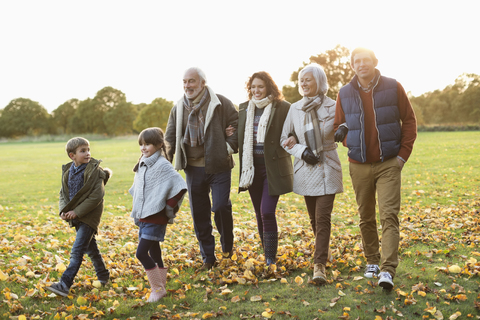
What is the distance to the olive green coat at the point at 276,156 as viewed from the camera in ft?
15.8

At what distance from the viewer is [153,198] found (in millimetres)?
4176

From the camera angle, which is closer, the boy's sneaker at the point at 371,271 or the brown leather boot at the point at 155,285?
the brown leather boot at the point at 155,285

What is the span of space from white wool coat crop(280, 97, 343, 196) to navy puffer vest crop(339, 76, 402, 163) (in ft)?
0.99

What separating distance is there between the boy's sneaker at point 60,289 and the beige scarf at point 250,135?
222 centimetres

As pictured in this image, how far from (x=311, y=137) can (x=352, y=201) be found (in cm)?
642

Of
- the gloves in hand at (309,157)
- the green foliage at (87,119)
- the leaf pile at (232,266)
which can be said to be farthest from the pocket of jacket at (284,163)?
the green foliage at (87,119)

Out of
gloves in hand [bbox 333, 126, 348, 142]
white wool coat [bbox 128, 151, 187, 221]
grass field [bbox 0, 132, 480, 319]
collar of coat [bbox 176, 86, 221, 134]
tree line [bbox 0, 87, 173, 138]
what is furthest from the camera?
tree line [bbox 0, 87, 173, 138]

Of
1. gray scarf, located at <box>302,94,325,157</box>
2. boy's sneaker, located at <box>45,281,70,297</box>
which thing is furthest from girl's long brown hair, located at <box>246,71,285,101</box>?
boy's sneaker, located at <box>45,281,70,297</box>

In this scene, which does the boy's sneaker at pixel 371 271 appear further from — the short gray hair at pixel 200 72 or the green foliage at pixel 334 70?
the green foliage at pixel 334 70

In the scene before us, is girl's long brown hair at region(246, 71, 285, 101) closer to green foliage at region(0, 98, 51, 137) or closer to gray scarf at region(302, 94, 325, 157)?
gray scarf at region(302, 94, 325, 157)

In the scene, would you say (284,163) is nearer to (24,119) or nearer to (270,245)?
(270,245)

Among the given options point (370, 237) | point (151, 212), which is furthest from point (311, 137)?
point (151, 212)

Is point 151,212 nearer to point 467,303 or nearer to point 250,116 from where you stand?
point 250,116

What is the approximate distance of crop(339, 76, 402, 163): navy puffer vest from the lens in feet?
13.8
